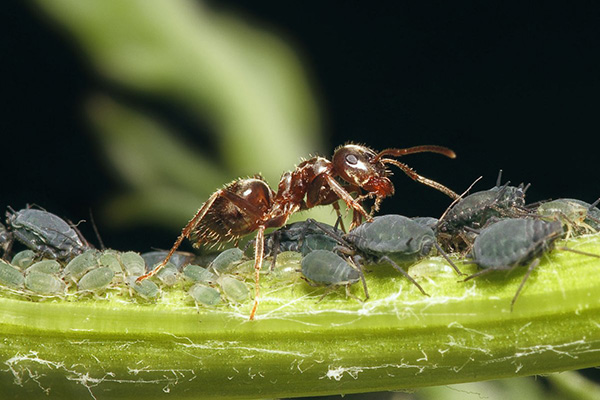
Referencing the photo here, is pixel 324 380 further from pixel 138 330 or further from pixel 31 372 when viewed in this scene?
pixel 31 372

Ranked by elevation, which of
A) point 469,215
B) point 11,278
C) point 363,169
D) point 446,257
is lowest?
point 11,278

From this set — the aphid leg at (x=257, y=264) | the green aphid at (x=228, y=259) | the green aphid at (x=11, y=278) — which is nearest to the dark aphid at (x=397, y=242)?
the aphid leg at (x=257, y=264)

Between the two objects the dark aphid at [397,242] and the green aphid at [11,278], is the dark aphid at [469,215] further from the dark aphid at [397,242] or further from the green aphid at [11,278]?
the green aphid at [11,278]

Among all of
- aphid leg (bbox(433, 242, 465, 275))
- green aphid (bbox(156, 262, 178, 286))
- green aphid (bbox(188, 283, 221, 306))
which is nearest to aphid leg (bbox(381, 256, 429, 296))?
aphid leg (bbox(433, 242, 465, 275))

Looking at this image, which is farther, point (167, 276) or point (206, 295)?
point (167, 276)

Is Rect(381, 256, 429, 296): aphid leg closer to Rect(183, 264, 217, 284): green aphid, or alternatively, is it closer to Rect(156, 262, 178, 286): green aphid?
Rect(183, 264, 217, 284): green aphid

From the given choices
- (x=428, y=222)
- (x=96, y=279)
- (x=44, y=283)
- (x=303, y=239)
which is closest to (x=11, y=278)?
(x=44, y=283)

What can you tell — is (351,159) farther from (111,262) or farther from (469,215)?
(111,262)
